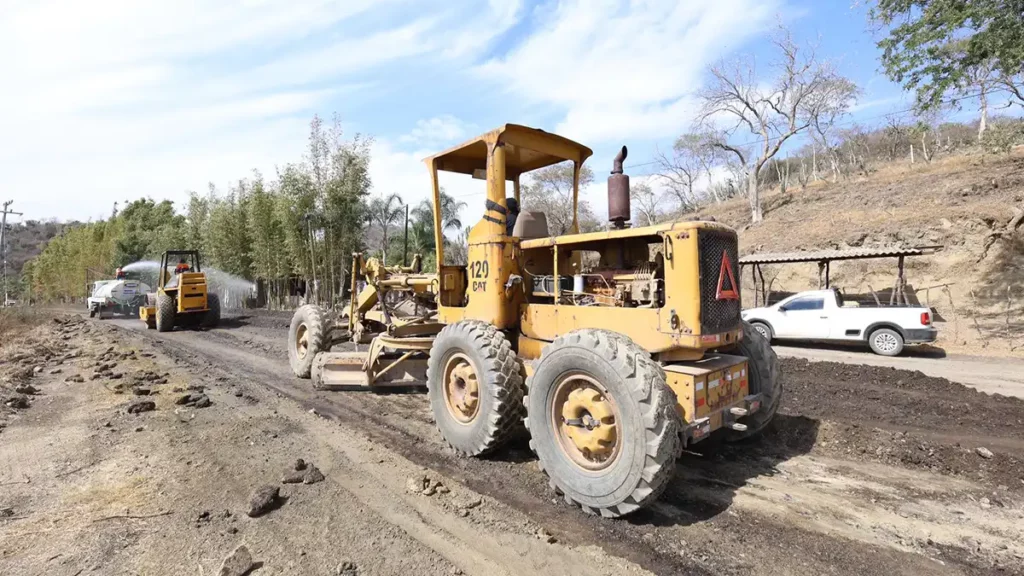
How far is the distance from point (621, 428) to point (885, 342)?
11085 millimetres

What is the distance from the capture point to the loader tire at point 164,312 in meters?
16.1

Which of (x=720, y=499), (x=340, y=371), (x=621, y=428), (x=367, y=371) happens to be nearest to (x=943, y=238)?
(x=720, y=499)

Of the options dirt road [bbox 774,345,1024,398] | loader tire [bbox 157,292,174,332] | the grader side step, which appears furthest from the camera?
loader tire [bbox 157,292,174,332]

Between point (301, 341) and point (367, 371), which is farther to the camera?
point (301, 341)

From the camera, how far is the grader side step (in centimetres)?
675

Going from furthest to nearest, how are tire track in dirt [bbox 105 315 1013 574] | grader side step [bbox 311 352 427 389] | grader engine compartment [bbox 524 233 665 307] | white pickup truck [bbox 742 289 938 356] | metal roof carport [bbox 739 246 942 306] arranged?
metal roof carport [bbox 739 246 942 306]
white pickup truck [bbox 742 289 938 356]
grader side step [bbox 311 352 427 389]
grader engine compartment [bbox 524 233 665 307]
tire track in dirt [bbox 105 315 1013 574]

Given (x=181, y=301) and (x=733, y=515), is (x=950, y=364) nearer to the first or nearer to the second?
(x=733, y=515)

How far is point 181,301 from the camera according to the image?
16.2 m

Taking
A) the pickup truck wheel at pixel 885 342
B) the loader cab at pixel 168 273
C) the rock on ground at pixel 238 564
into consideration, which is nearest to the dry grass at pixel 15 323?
the loader cab at pixel 168 273

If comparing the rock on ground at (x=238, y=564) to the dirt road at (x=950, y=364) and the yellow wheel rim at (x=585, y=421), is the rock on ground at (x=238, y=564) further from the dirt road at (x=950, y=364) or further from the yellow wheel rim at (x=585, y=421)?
the dirt road at (x=950, y=364)

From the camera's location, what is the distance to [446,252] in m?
5.96

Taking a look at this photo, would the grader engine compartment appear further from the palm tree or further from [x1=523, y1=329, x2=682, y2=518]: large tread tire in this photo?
the palm tree

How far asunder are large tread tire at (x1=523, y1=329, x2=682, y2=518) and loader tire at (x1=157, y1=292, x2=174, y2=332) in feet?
53.0

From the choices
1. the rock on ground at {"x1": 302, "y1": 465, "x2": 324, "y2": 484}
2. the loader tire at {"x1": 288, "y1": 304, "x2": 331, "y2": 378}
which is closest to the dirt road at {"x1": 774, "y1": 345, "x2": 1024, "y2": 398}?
the loader tire at {"x1": 288, "y1": 304, "x2": 331, "y2": 378}
